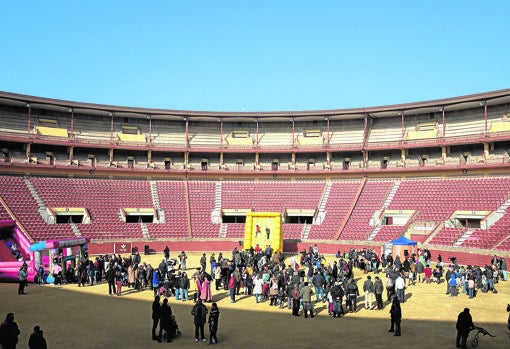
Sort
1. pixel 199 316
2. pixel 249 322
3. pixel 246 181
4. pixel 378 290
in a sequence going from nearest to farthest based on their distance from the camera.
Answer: pixel 199 316 → pixel 249 322 → pixel 378 290 → pixel 246 181

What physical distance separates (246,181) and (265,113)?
870 cm

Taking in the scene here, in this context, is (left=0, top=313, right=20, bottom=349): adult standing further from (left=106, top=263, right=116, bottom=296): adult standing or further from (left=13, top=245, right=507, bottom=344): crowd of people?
(left=106, top=263, right=116, bottom=296): adult standing

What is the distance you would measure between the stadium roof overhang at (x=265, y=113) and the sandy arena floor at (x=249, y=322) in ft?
89.9

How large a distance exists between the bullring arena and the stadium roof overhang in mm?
138

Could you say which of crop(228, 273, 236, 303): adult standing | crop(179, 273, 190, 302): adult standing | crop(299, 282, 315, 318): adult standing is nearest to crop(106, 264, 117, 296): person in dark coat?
crop(179, 273, 190, 302): adult standing

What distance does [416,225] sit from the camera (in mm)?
40375

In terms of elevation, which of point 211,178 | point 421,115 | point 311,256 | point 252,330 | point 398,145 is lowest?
point 252,330

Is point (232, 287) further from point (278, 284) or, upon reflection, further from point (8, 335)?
point (8, 335)

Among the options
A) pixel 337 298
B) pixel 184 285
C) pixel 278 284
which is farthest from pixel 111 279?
pixel 337 298

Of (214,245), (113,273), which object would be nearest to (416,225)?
(214,245)

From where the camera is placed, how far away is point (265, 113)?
5456cm

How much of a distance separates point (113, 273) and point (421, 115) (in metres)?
41.1

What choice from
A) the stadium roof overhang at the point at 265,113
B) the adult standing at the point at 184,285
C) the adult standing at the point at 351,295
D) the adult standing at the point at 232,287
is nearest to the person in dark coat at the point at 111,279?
the adult standing at the point at 184,285

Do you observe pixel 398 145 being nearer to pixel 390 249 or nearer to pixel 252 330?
pixel 390 249
